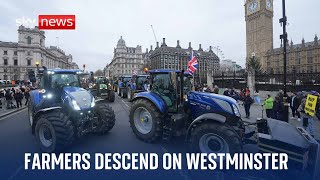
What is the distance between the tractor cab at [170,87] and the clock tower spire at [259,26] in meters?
110

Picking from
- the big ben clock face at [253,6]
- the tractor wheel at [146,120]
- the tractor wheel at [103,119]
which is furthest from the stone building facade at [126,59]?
the tractor wheel at [146,120]

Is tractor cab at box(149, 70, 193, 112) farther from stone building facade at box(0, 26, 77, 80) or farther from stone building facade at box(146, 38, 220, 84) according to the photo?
stone building facade at box(0, 26, 77, 80)

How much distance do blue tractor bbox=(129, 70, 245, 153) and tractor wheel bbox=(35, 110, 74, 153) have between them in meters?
2.53

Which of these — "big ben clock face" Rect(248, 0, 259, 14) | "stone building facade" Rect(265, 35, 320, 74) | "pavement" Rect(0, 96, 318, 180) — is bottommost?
"pavement" Rect(0, 96, 318, 180)

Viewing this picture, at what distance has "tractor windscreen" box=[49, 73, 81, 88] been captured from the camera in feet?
27.4

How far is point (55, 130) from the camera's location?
238 inches

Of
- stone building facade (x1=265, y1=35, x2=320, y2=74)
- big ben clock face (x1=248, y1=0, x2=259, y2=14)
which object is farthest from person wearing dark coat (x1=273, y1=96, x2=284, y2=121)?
big ben clock face (x1=248, y1=0, x2=259, y2=14)

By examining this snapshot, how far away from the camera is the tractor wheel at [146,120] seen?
7.15 metres

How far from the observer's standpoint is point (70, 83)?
9102 mm

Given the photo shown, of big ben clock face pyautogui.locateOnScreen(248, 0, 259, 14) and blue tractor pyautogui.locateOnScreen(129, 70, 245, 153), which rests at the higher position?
big ben clock face pyautogui.locateOnScreen(248, 0, 259, 14)

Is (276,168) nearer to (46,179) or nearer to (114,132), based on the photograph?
(46,179)

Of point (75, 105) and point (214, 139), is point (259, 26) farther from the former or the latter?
point (75, 105)

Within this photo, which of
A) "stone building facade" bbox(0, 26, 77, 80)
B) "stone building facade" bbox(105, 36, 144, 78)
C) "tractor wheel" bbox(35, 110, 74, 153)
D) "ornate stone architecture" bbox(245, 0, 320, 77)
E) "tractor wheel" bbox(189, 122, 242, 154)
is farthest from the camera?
"stone building facade" bbox(105, 36, 144, 78)

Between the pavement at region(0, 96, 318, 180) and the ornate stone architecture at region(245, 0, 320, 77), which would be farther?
the ornate stone architecture at region(245, 0, 320, 77)
